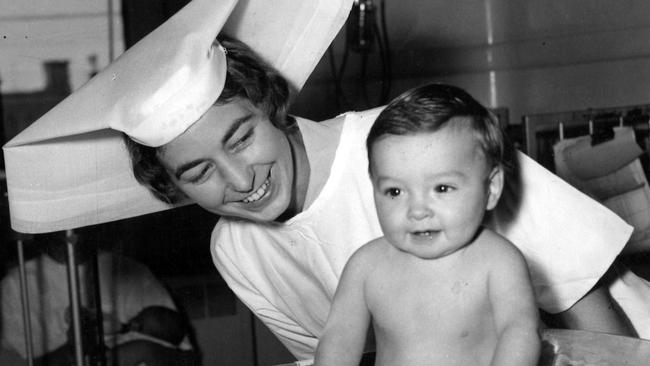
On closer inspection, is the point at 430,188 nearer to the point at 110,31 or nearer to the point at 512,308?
the point at 512,308

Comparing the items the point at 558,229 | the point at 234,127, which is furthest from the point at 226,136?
the point at 558,229

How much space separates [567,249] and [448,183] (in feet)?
1.03

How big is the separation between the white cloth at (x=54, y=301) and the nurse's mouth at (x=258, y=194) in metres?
1.07

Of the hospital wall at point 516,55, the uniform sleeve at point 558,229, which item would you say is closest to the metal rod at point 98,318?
the uniform sleeve at point 558,229

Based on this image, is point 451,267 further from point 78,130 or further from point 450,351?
point 78,130

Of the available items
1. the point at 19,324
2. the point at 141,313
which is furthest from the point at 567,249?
the point at 19,324

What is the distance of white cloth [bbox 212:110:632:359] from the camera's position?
95 cm

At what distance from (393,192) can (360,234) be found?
277 millimetres

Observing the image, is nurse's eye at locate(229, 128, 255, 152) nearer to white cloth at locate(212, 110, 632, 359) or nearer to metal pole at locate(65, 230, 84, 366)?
white cloth at locate(212, 110, 632, 359)

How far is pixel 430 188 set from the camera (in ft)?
2.33

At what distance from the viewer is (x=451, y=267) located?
764 mm

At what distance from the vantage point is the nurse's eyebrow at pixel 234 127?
831 millimetres

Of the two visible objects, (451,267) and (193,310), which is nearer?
(451,267)

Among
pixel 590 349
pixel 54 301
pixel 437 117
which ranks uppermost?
pixel 437 117
